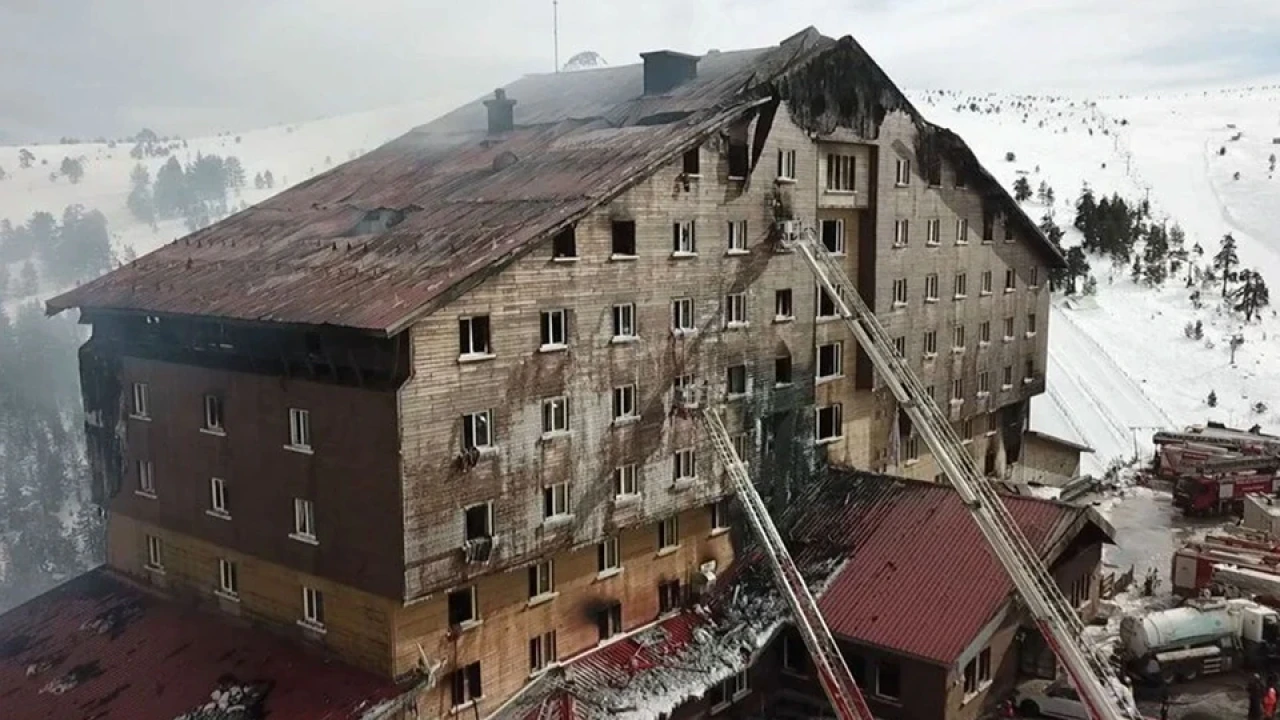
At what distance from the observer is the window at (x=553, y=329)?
74.6 ft

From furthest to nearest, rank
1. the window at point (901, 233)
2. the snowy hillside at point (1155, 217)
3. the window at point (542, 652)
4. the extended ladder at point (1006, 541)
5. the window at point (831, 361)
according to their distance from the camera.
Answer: the snowy hillside at point (1155, 217) < the window at point (901, 233) < the window at point (831, 361) < the window at point (542, 652) < the extended ladder at point (1006, 541)

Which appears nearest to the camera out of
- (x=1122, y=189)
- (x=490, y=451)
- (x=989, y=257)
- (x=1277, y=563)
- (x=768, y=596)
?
(x=490, y=451)

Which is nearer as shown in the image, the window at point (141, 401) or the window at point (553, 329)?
the window at point (553, 329)

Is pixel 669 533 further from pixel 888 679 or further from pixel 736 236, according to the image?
pixel 736 236

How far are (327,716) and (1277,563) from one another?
29.3m

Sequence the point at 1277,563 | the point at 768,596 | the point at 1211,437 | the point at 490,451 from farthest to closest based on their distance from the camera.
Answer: the point at 1211,437, the point at 1277,563, the point at 768,596, the point at 490,451

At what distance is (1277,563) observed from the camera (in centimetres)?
3316

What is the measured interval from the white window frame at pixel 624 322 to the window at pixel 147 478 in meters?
12.3

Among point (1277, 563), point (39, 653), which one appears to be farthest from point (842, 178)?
point (39, 653)

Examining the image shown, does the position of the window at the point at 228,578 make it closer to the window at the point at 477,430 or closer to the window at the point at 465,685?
the window at the point at 465,685

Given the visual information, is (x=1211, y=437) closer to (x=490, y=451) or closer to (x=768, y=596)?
(x=768, y=596)

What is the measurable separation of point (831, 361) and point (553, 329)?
38.2 ft

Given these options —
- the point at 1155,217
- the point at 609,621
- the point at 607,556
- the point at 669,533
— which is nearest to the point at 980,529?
the point at 669,533

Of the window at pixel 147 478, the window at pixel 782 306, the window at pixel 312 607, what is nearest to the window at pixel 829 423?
the window at pixel 782 306
